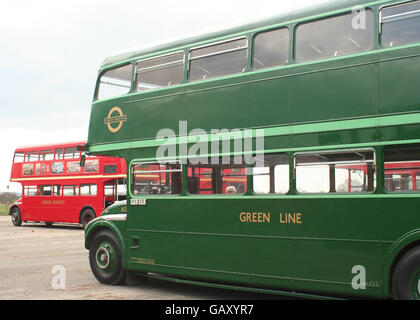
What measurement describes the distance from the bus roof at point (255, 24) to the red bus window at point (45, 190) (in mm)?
16074

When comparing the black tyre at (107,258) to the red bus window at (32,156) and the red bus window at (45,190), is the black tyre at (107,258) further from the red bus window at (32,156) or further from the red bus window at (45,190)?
the red bus window at (32,156)

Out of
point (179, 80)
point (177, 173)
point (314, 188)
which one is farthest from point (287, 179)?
point (179, 80)

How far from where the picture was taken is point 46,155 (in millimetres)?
24406

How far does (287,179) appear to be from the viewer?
22.0 feet

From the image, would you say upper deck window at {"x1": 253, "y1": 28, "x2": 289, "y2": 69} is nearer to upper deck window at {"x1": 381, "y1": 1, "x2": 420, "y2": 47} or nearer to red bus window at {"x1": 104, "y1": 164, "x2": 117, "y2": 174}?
upper deck window at {"x1": 381, "y1": 1, "x2": 420, "y2": 47}

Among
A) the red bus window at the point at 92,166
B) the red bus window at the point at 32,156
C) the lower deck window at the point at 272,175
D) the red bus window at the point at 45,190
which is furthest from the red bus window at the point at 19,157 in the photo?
the lower deck window at the point at 272,175

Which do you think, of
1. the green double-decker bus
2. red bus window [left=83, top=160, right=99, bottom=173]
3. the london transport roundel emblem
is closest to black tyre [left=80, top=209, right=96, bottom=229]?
red bus window [left=83, top=160, right=99, bottom=173]

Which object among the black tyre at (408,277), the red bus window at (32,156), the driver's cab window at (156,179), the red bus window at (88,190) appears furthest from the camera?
the red bus window at (32,156)

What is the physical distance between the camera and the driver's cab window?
8008mm

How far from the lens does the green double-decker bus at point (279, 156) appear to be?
5.88m

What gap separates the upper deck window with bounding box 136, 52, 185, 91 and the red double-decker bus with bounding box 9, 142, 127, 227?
1204cm

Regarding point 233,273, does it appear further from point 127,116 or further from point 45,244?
point 45,244

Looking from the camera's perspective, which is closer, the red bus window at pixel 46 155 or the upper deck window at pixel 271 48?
the upper deck window at pixel 271 48

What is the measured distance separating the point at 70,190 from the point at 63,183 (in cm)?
57
